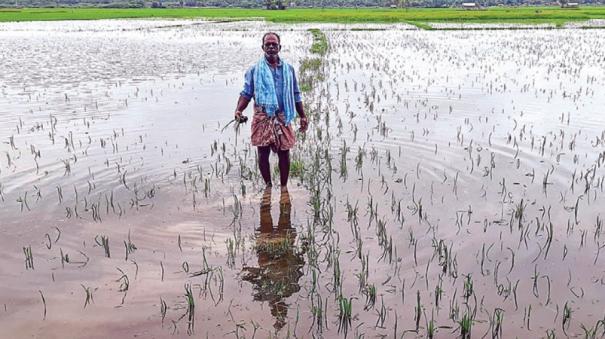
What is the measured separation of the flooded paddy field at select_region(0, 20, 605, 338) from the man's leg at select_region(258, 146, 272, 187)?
0.13 metres

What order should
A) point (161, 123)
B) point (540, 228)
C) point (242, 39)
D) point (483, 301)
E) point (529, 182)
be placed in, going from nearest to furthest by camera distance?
point (483, 301)
point (540, 228)
point (529, 182)
point (161, 123)
point (242, 39)

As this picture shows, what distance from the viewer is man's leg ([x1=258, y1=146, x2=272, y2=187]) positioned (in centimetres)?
532

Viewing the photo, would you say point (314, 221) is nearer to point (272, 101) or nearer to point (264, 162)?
point (264, 162)

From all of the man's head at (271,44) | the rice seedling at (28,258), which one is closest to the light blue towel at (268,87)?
the man's head at (271,44)

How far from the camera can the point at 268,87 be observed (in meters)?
5.00

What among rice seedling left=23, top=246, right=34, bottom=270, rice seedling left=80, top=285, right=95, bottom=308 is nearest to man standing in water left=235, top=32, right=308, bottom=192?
rice seedling left=23, top=246, right=34, bottom=270

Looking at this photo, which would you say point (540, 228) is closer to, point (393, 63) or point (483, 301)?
point (483, 301)

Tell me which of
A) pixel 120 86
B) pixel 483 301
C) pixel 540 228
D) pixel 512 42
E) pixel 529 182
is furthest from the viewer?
pixel 512 42

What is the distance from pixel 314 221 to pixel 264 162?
106 cm

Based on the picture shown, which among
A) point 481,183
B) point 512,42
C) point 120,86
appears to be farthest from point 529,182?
point 512,42

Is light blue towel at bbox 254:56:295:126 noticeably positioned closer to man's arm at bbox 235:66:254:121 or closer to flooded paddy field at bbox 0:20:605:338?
man's arm at bbox 235:66:254:121

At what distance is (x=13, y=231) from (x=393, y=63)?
1325 cm

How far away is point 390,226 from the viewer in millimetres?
4531

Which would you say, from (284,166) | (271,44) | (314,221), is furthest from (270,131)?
(314,221)
